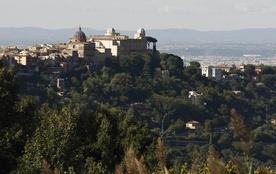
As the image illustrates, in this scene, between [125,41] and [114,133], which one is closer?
[114,133]

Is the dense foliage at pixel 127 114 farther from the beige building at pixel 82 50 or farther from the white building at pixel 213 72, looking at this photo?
the white building at pixel 213 72

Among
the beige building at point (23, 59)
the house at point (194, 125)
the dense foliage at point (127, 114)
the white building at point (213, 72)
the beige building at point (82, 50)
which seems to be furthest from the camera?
the white building at point (213, 72)

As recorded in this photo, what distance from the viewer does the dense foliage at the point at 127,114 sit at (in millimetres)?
13633

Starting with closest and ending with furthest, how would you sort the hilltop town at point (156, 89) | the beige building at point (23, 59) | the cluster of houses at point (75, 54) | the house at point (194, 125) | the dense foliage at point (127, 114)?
the dense foliage at point (127, 114) < the hilltop town at point (156, 89) < the beige building at point (23, 59) < the house at point (194, 125) < the cluster of houses at point (75, 54)

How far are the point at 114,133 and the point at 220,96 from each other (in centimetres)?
4477

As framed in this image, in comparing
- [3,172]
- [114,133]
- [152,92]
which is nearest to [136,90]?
[152,92]

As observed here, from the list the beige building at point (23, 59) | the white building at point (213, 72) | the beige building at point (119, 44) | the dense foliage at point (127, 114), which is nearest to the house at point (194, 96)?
the dense foliage at point (127, 114)

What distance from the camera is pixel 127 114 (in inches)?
819

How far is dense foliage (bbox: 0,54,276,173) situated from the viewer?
13633 mm

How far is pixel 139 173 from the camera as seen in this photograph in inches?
135

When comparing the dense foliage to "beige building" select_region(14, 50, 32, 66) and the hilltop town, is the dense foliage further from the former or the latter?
"beige building" select_region(14, 50, 32, 66)

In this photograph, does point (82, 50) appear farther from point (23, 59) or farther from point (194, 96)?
point (194, 96)

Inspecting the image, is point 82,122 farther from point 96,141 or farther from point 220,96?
point 220,96

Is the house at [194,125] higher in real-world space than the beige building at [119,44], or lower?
lower
